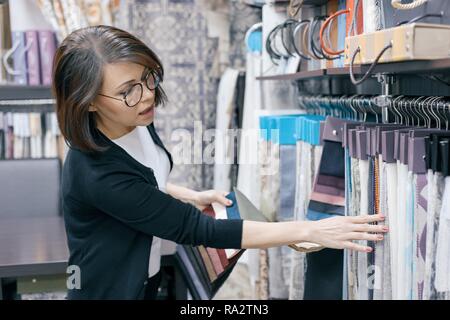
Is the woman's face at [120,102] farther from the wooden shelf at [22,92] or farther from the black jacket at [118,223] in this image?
the wooden shelf at [22,92]

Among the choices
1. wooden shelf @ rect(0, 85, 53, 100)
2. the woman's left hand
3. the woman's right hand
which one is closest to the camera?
the woman's right hand

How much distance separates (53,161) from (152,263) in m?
1.04

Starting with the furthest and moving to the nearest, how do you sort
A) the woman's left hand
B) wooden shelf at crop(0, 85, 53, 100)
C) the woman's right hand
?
wooden shelf at crop(0, 85, 53, 100), the woman's left hand, the woman's right hand

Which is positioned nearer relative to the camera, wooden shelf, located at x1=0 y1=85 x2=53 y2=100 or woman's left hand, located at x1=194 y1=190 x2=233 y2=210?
woman's left hand, located at x1=194 y1=190 x2=233 y2=210

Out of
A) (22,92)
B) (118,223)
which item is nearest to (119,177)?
(118,223)

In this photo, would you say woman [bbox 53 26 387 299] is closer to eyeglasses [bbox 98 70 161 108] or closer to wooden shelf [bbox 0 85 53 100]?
eyeglasses [bbox 98 70 161 108]

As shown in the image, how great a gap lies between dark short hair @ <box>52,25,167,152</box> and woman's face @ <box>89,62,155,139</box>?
0.02 meters

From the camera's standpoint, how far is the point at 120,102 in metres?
1.21

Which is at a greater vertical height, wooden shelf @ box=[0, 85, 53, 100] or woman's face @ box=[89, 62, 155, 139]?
wooden shelf @ box=[0, 85, 53, 100]

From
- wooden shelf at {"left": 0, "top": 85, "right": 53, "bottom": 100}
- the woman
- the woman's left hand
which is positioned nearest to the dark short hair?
the woman

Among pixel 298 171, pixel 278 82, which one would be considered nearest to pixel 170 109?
pixel 278 82

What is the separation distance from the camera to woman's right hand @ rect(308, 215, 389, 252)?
1.14 meters

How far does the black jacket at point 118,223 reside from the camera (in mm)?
1193

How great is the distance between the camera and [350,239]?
115cm
